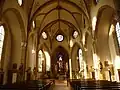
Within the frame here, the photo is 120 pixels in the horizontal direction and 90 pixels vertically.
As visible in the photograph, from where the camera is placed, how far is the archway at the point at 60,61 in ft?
87.2

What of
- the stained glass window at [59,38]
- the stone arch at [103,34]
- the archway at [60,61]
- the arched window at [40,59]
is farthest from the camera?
the stained glass window at [59,38]

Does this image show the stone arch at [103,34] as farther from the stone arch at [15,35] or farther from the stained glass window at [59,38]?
the stained glass window at [59,38]

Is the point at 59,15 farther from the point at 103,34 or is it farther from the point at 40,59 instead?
the point at 103,34

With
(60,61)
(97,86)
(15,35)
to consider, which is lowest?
(97,86)

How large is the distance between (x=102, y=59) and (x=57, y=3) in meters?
9.54

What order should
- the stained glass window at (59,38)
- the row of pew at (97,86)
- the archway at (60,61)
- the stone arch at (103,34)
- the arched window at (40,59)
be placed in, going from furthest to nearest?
the stained glass window at (59,38)
the archway at (60,61)
the arched window at (40,59)
the stone arch at (103,34)
the row of pew at (97,86)

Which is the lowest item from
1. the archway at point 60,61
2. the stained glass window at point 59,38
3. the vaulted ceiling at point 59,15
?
the archway at point 60,61

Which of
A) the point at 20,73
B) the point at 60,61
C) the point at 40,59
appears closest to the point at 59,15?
the point at 40,59

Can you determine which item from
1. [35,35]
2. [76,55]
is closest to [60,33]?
[76,55]

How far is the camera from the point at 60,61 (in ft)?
90.2

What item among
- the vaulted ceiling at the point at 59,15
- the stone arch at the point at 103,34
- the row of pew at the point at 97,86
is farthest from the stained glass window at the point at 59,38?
the row of pew at the point at 97,86

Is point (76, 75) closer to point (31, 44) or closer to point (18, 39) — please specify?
point (31, 44)

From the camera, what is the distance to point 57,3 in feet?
62.3

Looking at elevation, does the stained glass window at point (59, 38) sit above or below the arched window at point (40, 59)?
above
